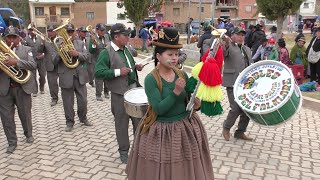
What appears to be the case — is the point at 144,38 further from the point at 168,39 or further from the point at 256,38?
the point at 168,39

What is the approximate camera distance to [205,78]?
2844mm

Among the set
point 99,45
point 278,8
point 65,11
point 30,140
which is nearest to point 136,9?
point 278,8

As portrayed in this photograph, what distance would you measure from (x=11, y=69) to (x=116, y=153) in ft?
6.88

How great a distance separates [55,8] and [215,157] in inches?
2079

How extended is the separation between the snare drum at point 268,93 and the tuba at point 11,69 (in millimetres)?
3331

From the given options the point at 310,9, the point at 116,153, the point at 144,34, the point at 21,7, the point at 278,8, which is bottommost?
the point at 116,153

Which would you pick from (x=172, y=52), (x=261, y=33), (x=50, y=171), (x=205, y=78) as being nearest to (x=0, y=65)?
(x=50, y=171)

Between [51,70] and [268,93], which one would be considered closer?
[268,93]

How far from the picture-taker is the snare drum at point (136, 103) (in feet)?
14.4

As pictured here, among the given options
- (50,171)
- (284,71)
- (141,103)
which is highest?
(284,71)

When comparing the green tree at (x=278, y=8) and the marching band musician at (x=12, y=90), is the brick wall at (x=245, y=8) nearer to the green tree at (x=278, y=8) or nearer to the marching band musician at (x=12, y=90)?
the green tree at (x=278, y=8)

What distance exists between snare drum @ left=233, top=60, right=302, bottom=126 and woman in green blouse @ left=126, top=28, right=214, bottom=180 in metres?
1.58

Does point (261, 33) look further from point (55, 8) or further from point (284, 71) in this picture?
point (55, 8)

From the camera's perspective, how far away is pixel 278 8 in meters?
13.6
